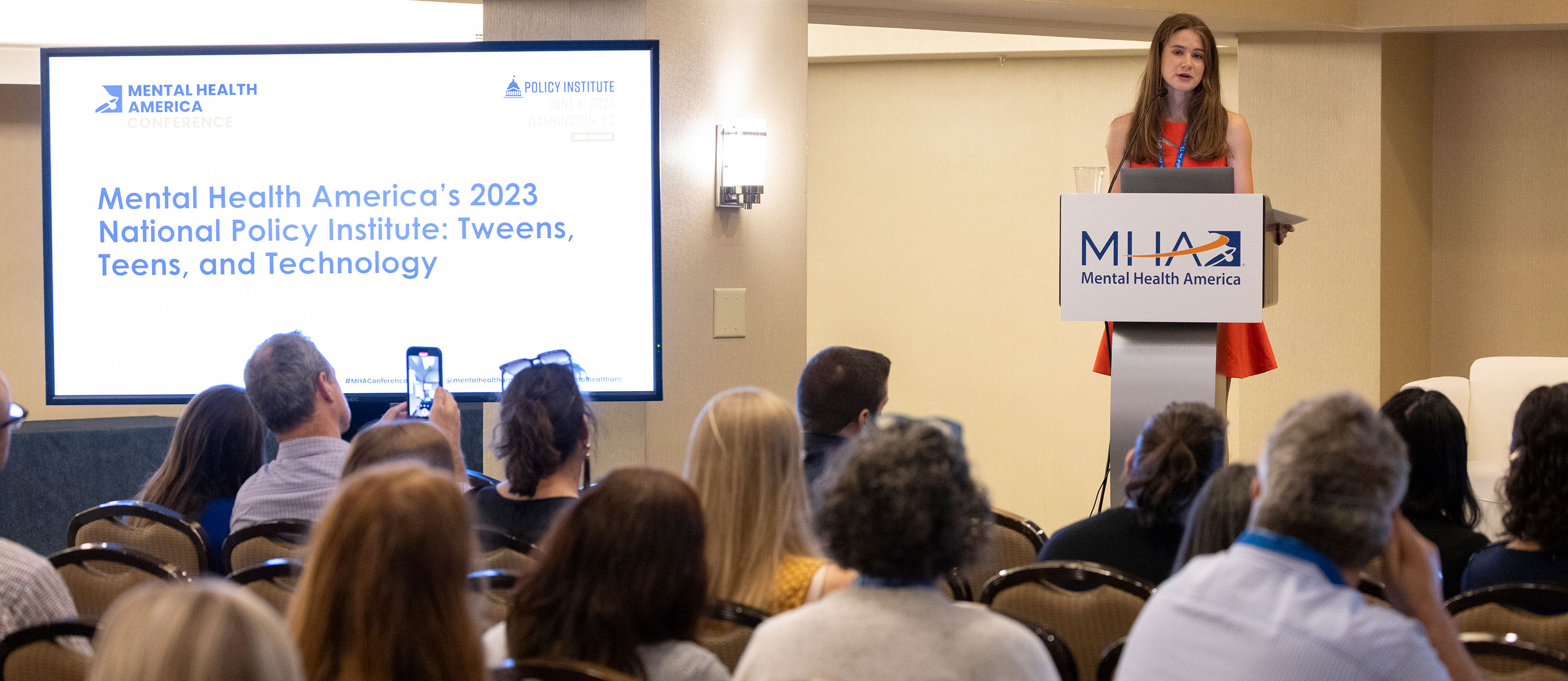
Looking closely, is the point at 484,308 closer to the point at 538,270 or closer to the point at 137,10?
the point at 538,270

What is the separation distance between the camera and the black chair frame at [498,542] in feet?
8.07

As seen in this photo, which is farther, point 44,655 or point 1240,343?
point 1240,343

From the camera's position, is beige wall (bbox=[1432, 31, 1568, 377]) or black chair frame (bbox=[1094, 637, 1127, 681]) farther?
beige wall (bbox=[1432, 31, 1568, 377])

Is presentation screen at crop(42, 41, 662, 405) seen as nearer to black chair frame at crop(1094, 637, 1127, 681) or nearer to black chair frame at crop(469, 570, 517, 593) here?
black chair frame at crop(469, 570, 517, 593)

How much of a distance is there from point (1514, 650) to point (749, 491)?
1177mm

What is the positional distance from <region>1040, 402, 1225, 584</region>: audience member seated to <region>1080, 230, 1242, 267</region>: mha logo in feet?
2.74

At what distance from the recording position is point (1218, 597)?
1537mm

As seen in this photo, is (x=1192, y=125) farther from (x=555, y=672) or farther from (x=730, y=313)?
(x=555, y=672)

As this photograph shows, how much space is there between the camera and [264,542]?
2711 millimetres

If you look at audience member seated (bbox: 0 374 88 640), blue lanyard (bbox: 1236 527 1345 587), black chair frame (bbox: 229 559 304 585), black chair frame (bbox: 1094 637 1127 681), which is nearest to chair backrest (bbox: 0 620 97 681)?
audience member seated (bbox: 0 374 88 640)

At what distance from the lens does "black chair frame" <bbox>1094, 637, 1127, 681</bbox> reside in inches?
72.2

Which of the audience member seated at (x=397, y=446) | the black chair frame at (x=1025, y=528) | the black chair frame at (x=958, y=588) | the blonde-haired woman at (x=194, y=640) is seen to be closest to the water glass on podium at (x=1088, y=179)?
the black chair frame at (x=1025, y=528)

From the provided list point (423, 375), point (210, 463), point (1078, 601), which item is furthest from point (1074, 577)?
point (423, 375)

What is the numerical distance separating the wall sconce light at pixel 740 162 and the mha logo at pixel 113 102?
2.17m
